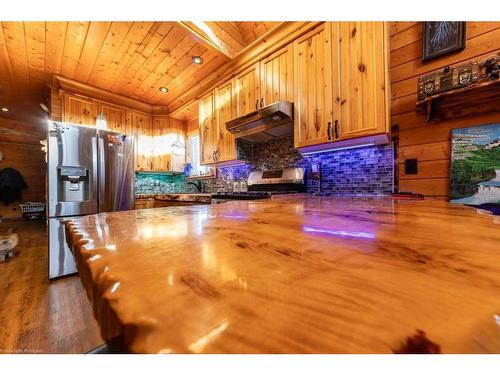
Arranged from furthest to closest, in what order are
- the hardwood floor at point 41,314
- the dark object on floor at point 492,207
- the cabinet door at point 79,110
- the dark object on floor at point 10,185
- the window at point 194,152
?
1. the dark object on floor at point 10,185
2. the window at point 194,152
3. the cabinet door at point 79,110
4. the dark object on floor at point 492,207
5. the hardwood floor at point 41,314

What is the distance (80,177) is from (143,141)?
155cm

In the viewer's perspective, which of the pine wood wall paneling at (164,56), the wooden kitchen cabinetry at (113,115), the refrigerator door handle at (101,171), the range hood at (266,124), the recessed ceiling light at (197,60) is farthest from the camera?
the wooden kitchen cabinetry at (113,115)

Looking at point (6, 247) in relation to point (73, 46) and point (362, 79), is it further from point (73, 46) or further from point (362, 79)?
point (362, 79)

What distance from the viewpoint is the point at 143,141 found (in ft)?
11.8

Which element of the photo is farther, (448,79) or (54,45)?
(54,45)

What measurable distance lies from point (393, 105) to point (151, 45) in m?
2.54

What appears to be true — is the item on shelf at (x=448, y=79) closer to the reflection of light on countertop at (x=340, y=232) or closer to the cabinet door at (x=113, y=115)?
the reflection of light on countertop at (x=340, y=232)

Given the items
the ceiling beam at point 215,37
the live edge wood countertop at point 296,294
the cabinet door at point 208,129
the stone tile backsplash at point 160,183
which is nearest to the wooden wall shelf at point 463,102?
the live edge wood countertop at point 296,294

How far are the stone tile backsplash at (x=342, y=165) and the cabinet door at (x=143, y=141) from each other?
6.76 feet

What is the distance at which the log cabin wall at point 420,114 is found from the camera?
1360 mm

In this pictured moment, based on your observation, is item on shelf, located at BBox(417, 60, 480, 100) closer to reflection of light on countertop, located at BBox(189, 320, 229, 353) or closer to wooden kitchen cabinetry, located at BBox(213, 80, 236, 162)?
wooden kitchen cabinetry, located at BBox(213, 80, 236, 162)

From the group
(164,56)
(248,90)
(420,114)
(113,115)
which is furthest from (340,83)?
(113,115)

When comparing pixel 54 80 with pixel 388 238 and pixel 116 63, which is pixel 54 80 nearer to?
pixel 116 63
